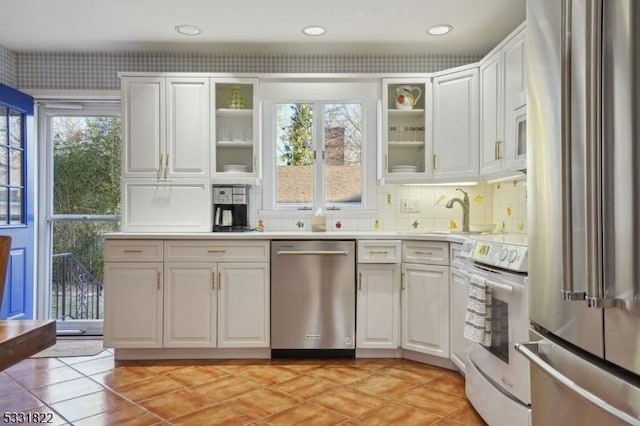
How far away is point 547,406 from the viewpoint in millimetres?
1262

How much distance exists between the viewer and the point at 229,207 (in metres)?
3.78

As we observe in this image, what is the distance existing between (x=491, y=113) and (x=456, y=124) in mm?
350

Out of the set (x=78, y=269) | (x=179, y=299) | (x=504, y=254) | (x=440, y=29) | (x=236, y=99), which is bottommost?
(x=179, y=299)

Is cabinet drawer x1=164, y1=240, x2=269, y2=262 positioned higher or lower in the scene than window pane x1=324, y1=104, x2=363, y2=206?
lower

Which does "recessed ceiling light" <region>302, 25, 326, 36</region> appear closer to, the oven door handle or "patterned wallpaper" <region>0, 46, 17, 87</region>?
the oven door handle

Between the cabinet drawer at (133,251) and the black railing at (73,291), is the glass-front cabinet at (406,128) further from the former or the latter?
the black railing at (73,291)

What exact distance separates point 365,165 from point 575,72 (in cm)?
291

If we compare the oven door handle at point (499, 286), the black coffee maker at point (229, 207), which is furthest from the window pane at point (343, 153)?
the oven door handle at point (499, 286)

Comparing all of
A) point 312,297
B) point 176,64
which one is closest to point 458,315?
point 312,297

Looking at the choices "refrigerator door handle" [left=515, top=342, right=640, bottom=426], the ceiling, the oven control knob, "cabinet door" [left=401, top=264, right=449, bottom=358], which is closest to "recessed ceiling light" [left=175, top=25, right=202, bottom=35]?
the ceiling

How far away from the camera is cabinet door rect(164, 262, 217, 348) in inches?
129

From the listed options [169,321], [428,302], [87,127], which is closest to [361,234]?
[428,302]

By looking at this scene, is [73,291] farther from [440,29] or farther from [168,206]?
[440,29]

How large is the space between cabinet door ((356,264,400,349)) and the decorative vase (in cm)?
164
